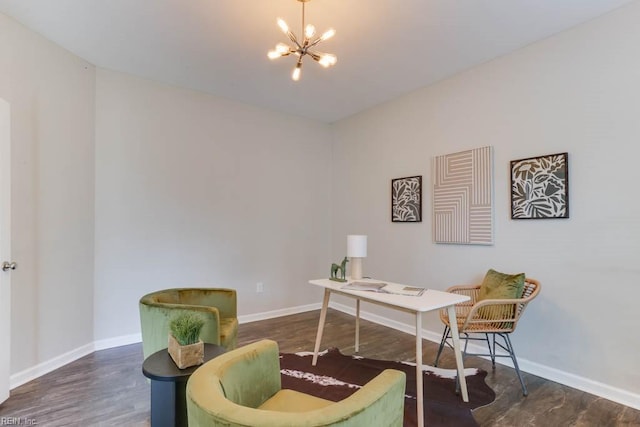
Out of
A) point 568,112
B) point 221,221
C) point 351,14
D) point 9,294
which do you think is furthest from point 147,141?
point 568,112

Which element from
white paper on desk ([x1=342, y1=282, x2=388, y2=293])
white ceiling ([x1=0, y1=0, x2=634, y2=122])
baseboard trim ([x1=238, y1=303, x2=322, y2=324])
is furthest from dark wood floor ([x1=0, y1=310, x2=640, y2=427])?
white ceiling ([x1=0, y1=0, x2=634, y2=122])

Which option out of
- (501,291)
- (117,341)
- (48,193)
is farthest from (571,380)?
(48,193)

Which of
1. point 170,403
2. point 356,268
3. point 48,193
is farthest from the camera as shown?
point 356,268

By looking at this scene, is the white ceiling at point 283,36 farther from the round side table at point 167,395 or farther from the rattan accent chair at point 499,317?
the round side table at point 167,395

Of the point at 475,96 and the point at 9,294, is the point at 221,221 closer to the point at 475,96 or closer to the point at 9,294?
the point at 9,294

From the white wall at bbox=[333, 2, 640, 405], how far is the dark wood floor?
27 centimetres

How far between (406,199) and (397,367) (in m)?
1.79

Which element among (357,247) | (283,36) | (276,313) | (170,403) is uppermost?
(283,36)

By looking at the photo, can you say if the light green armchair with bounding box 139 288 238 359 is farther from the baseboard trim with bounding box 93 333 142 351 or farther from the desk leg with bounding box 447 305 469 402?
the desk leg with bounding box 447 305 469 402

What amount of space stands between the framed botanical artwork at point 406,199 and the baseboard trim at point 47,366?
340cm

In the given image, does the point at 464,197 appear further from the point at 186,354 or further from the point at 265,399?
the point at 186,354

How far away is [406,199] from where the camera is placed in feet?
12.2

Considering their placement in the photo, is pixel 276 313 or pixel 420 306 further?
pixel 276 313

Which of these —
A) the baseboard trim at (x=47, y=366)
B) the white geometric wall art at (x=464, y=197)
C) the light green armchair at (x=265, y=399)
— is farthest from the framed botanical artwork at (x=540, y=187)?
the baseboard trim at (x=47, y=366)
